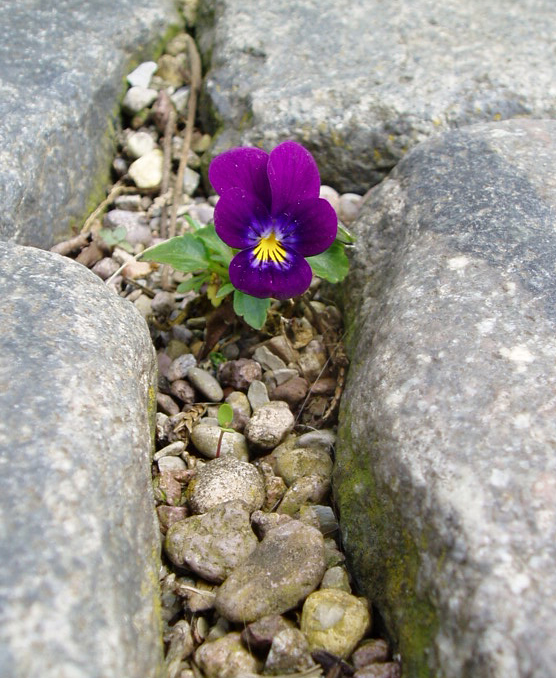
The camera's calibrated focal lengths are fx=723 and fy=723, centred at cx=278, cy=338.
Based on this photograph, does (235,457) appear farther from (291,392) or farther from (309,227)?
(309,227)

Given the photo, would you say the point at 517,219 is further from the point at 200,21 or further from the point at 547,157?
the point at 200,21

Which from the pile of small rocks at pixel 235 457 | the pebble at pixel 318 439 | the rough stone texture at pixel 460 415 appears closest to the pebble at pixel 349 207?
the pile of small rocks at pixel 235 457

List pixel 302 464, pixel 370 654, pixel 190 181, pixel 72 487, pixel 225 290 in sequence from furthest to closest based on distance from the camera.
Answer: pixel 190 181, pixel 225 290, pixel 302 464, pixel 370 654, pixel 72 487

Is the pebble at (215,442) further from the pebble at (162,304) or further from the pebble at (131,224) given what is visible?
the pebble at (131,224)

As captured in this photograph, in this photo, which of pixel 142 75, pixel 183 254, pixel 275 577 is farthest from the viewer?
pixel 142 75

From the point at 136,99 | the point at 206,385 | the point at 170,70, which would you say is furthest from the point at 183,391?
the point at 170,70

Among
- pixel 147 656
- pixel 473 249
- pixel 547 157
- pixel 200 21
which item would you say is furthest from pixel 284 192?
pixel 200 21

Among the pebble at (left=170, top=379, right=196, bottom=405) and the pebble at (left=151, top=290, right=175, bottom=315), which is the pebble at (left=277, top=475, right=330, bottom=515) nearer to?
the pebble at (left=170, top=379, right=196, bottom=405)
